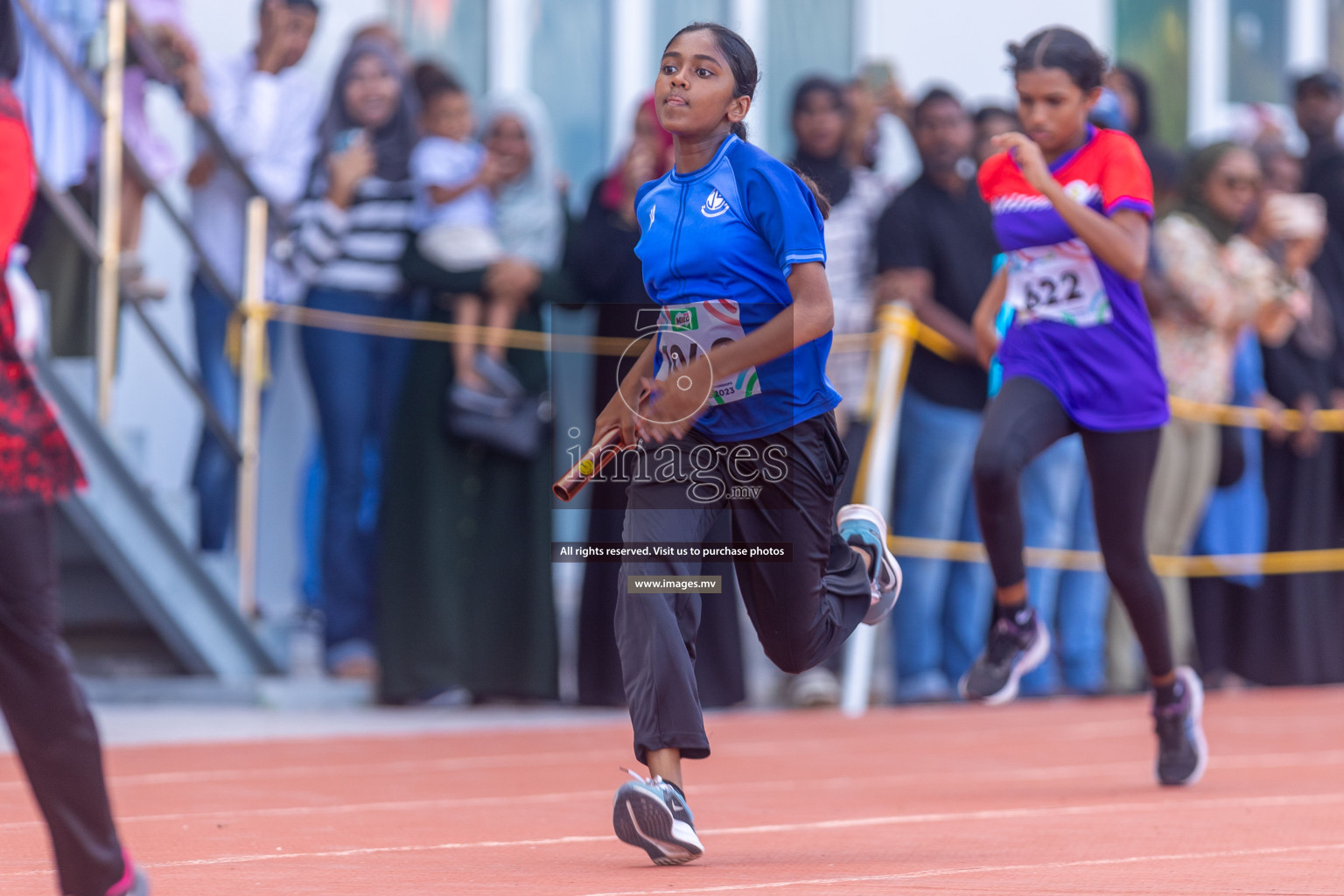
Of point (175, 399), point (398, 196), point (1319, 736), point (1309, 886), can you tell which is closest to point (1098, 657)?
point (1319, 736)

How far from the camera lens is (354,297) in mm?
9188

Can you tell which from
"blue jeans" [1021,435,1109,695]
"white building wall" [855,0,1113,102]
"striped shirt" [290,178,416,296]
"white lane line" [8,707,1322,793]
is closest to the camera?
"white lane line" [8,707,1322,793]

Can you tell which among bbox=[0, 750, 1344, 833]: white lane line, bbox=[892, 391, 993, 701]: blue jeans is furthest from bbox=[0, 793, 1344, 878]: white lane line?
bbox=[892, 391, 993, 701]: blue jeans

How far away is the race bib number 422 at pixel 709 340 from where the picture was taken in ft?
14.5

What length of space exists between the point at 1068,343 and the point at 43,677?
347 centimetres

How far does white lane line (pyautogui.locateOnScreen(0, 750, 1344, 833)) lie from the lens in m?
5.55

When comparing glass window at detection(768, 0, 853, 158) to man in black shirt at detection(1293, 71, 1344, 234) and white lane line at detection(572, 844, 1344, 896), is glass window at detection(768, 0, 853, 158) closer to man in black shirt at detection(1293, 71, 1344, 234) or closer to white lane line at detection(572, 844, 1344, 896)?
man in black shirt at detection(1293, 71, 1344, 234)

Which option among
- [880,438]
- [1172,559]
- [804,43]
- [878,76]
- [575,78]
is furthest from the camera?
[804,43]

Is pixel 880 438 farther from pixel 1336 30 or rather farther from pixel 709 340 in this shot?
pixel 1336 30

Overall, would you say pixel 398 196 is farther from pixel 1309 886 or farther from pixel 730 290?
pixel 1309 886

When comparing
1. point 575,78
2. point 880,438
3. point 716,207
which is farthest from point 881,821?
point 575,78

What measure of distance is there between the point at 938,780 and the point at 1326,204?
253 inches

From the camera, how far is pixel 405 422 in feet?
29.9

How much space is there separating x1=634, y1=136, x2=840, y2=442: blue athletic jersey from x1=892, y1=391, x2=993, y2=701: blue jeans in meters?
5.09
